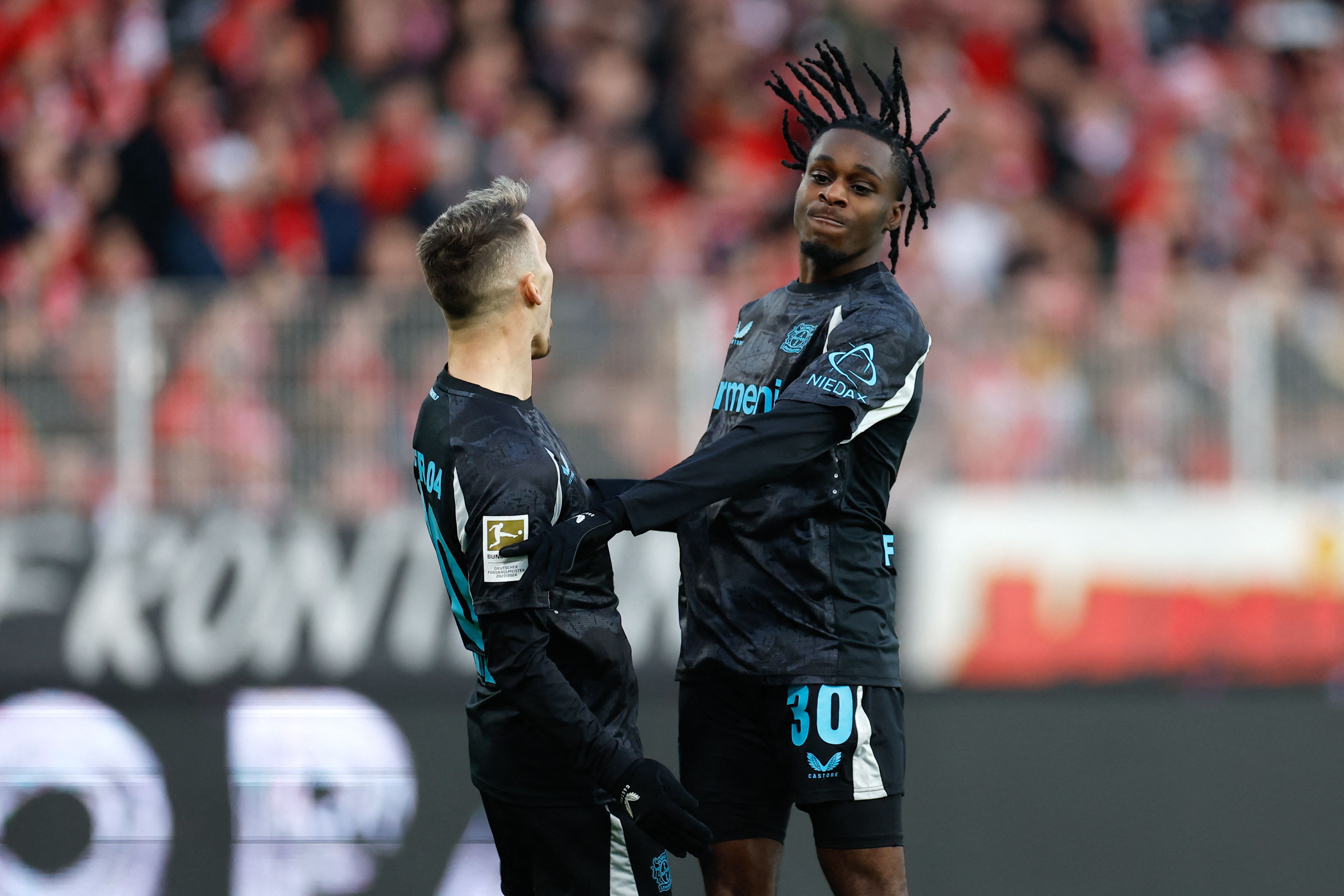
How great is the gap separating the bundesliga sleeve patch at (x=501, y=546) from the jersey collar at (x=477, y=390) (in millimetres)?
272

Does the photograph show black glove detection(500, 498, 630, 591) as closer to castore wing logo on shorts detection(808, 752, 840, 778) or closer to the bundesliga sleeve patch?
the bundesliga sleeve patch

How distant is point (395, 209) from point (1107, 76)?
4.42 metres

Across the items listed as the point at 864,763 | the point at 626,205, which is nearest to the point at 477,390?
the point at 864,763

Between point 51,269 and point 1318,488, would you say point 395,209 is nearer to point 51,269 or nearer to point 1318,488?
point 51,269

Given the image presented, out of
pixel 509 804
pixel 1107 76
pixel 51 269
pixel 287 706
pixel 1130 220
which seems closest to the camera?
pixel 509 804

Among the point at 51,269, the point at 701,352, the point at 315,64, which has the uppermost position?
the point at 315,64

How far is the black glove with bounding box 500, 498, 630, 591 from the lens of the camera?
293 cm

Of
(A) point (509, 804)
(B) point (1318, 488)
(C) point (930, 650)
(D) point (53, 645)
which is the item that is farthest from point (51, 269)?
(B) point (1318, 488)

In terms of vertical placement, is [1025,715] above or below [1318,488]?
below

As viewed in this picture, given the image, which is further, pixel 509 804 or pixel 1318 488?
pixel 1318 488

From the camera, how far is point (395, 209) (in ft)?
25.6

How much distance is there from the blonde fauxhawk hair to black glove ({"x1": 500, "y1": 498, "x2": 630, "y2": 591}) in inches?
19.2

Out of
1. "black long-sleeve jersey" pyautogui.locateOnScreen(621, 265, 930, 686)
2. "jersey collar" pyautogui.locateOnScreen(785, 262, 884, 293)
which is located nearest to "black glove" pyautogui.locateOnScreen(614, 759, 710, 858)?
"black long-sleeve jersey" pyautogui.locateOnScreen(621, 265, 930, 686)

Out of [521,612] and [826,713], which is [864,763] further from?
[521,612]
